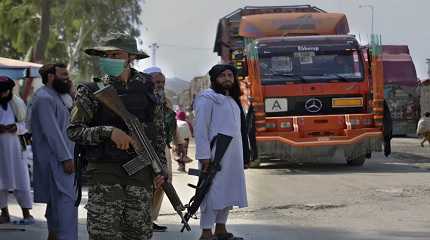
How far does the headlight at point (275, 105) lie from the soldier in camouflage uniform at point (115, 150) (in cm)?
1121

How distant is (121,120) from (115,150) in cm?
19

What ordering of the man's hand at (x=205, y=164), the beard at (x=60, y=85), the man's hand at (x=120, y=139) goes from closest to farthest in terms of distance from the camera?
the man's hand at (x=120, y=139)
the beard at (x=60, y=85)
the man's hand at (x=205, y=164)

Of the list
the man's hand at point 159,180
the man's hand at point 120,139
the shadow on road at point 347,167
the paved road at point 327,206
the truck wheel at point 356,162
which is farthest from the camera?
the truck wheel at point 356,162

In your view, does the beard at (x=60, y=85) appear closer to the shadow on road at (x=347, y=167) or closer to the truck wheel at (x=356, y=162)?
the shadow on road at (x=347, y=167)

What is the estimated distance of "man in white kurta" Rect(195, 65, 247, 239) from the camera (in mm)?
7770

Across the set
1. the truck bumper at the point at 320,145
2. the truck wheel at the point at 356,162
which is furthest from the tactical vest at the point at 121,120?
the truck wheel at the point at 356,162

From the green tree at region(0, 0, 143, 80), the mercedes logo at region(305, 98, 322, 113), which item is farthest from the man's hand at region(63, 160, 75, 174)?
the green tree at region(0, 0, 143, 80)

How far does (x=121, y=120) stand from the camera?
5.28 m

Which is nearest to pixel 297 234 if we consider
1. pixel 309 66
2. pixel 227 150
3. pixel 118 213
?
pixel 227 150

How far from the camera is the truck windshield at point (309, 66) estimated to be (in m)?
16.6

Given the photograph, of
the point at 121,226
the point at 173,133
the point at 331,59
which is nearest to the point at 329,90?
the point at 331,59

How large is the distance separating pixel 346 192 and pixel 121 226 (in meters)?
7.74

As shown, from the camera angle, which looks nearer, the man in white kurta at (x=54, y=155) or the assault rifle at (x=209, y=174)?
the man in white kurta at (x=54, y=155)

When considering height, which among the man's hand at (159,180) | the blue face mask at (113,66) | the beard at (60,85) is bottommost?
the man's hand at (159,180)
